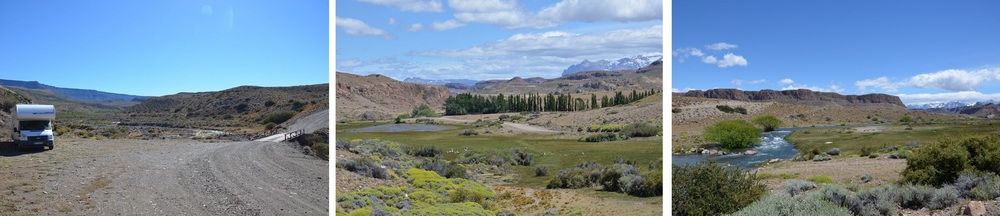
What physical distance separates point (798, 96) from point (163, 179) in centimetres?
764

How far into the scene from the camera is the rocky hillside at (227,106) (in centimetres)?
557

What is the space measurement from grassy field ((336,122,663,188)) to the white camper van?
128 inches

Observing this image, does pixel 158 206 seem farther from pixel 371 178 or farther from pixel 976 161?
pixel 976 161

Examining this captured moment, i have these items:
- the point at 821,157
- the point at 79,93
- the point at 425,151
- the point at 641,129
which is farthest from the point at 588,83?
the point at 79,93

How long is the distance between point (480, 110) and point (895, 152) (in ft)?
15.7

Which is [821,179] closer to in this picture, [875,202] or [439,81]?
[875,202]

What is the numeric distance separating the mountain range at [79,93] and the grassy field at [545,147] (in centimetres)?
276

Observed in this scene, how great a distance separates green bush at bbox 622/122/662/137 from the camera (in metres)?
6.12

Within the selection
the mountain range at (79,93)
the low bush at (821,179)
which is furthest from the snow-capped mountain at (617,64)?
the mountain range at (79,93)

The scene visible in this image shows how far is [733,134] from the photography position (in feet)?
24.0

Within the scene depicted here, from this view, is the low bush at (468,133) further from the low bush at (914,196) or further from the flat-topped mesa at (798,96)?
the low bush at (914,196)

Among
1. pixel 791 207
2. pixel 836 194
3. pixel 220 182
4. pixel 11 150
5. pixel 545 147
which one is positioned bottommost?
pixel 791 207

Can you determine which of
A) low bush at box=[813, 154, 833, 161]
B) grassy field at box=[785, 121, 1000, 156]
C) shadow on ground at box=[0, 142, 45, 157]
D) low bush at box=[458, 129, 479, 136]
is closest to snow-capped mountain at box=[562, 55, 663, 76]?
low bush at box=[458, 129, 479, 136]

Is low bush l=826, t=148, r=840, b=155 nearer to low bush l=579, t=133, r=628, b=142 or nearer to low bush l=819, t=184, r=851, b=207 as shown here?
low bush l=819, t=184, r=851, b=207
